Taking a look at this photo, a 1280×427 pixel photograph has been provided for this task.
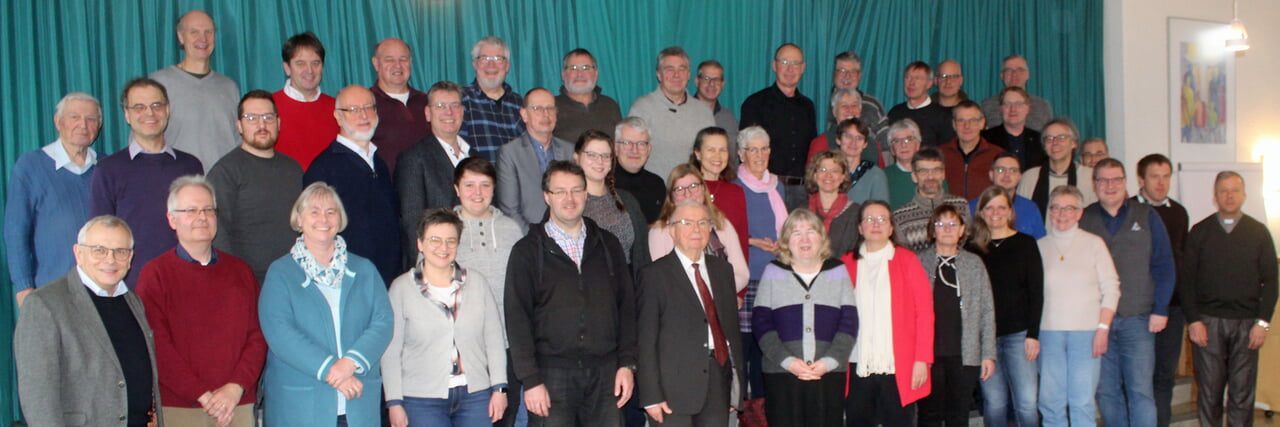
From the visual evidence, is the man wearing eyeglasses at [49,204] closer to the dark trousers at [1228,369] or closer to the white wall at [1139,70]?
the dark trousers at [1228,369]

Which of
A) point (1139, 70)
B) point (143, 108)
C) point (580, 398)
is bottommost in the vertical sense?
point (580, 398)

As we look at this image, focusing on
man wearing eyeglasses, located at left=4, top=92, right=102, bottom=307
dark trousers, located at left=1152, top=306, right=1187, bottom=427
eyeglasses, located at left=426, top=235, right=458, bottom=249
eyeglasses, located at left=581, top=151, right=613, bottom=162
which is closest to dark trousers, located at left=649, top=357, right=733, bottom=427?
eyeglasses, located at left=581, top=151, right=613, bottom=162

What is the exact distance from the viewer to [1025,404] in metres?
4.28

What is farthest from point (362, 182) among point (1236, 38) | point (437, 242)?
point (1236, 38)

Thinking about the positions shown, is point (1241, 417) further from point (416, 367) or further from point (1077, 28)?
point (416, 367)

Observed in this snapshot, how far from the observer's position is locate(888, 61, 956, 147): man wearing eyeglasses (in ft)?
18.9

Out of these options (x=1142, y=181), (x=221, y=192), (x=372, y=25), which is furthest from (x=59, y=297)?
(x=1142, y=181)

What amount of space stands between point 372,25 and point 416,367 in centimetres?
261

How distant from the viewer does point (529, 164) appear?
394 centimetres

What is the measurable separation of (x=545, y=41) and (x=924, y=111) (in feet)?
8.16

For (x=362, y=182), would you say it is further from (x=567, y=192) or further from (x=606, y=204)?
(x=606, y=204)

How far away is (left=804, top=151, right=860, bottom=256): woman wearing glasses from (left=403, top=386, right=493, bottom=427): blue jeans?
6.09ft

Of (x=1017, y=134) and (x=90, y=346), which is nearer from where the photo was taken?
(x=90, y=346)

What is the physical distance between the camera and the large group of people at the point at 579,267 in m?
3.05
